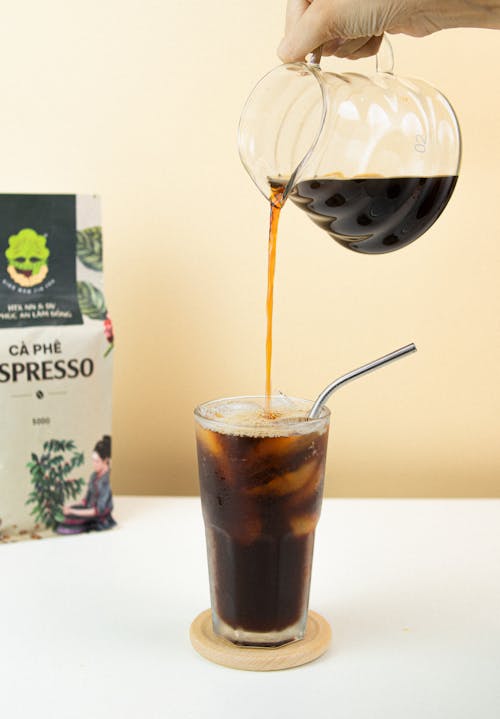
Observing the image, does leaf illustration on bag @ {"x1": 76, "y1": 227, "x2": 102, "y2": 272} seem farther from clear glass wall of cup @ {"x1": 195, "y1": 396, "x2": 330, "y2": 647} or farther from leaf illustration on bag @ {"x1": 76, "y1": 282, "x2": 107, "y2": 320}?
clear glass wall of cup @ {"x1": 195, "y1": 396, "x2": 330, "y2": 647}

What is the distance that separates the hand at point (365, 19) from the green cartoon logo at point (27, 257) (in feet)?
1.48

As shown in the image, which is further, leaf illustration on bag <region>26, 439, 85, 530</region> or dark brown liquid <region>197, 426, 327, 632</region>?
leaf illustration on bag <region>26, 439, 85, 530</region>

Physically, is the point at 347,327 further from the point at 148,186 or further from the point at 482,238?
the point at 148,186

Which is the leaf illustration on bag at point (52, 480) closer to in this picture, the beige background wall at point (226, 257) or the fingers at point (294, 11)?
the beige background wall at point (226, 257)

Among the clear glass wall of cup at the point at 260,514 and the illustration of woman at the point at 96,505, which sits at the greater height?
the clear glass wall of cup at the point at 260,514

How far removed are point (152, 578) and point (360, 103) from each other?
627 mm

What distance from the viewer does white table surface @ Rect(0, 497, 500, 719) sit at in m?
0.80

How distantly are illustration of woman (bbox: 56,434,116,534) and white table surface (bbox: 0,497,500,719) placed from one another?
0.10ft

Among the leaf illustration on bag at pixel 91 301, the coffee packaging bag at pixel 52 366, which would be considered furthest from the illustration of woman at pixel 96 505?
the leaf illustration on bag at pixel 91 301

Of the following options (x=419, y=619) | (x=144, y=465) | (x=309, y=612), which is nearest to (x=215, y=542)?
(x=309, y=612)

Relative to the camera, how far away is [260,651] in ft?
2.89

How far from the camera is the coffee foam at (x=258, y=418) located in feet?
2.81

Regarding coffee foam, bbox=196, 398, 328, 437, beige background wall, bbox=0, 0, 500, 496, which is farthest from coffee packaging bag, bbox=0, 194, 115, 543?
coffee foam, bbox=196, 398, 328, 437

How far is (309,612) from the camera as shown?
0.98 meters
